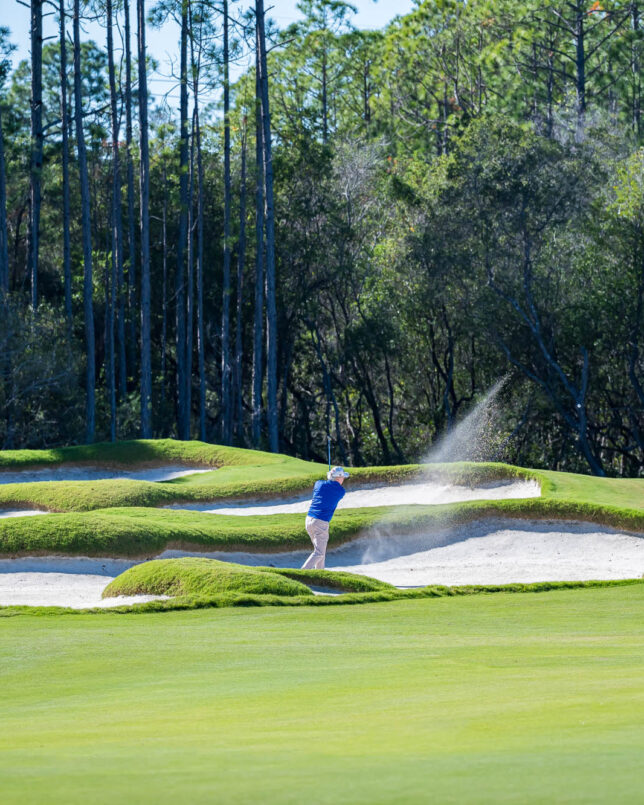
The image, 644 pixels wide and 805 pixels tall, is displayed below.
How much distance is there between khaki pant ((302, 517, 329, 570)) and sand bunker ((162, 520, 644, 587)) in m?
1.49

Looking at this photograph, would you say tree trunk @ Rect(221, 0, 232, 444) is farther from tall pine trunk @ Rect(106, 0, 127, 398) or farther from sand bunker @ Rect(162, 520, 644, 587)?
sand bunker @ Rect(162, 520, 644, 587)

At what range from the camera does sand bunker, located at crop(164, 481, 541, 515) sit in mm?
22781

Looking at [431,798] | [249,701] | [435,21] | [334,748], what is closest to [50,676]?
[249,701]

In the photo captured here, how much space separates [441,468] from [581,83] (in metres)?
33.0

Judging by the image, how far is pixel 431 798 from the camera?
11.4 feet

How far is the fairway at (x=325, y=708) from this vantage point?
12.4 ft

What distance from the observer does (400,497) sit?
23.9m

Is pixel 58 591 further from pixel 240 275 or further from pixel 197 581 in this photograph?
pixel 240 275

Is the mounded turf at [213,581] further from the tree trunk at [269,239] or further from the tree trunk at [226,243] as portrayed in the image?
the tree trunk at [226,243]

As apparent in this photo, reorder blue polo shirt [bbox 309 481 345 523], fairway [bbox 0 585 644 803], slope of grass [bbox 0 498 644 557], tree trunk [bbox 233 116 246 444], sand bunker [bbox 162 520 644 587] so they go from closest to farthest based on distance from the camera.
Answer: fairway [bbox 0 585 644 803] → blue polo shirt [bbox 309 481 345 523] → slope of grass [bbox 0 498 644 557] → sand bunker [bbox 162 520 644 587] → tree trunk [bbox 233 116 246 444]

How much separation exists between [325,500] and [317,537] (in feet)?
2.12

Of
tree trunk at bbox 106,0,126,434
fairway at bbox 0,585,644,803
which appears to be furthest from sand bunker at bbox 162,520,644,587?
tree trunk at bbox 106,0,126,434

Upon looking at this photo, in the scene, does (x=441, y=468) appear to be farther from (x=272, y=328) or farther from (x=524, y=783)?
(x=524, y=783)

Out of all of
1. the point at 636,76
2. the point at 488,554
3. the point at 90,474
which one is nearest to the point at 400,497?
the point at 488,554
